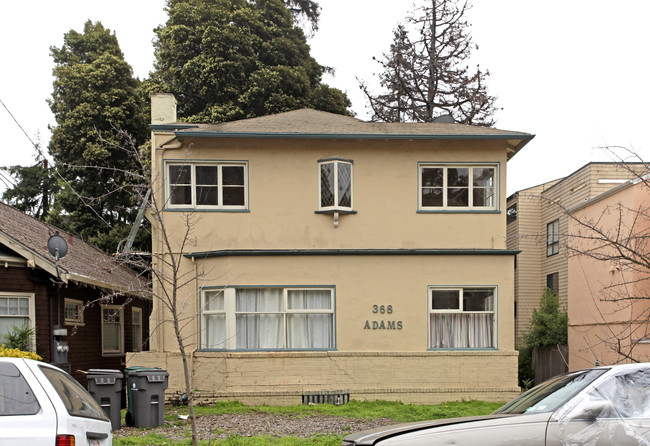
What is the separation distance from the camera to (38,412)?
515 cm

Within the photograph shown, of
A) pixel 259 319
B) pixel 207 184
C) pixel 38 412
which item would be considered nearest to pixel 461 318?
pixel 259 319

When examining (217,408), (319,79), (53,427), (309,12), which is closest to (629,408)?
(53,427)

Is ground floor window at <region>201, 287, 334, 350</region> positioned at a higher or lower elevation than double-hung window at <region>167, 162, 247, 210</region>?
lower

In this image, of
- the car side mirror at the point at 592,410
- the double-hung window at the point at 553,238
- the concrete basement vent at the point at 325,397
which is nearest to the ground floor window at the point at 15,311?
the concrete basement vent at the point at 325,397

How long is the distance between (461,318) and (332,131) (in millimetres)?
5275

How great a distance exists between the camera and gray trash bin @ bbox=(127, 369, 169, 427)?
11055 mm

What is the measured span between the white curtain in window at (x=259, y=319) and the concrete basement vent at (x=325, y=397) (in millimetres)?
1273

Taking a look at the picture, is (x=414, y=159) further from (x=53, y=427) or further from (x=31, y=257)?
Answer: (x=53, y=427)

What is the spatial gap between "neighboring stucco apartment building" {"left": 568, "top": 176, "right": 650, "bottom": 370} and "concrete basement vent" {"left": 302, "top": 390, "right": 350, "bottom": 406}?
524 centimetres

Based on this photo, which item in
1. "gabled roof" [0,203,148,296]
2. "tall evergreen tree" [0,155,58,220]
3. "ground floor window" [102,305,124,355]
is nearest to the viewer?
"gabled roof" [0,203,148,296]

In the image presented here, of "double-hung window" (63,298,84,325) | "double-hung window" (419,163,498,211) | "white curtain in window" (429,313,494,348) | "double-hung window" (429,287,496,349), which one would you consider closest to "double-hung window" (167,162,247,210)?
"double-hung window" (63,298,84,325)

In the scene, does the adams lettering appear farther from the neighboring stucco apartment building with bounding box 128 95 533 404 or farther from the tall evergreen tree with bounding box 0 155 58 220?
the tall evergreen tree with bounding box 0 155 58 220

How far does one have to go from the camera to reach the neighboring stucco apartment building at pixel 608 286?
47.1ft

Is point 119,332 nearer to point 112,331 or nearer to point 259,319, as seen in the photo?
point 112,331
